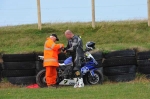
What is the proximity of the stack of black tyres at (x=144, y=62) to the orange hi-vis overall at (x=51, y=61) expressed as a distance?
280 centimetres

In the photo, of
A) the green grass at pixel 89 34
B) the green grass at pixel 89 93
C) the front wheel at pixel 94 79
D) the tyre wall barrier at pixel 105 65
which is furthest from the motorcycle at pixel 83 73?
the green grass at pixel 89 34

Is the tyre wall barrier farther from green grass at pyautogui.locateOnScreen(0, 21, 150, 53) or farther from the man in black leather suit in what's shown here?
green grass at pyautogui.locateOnScreen(0, 21, 150, 53)

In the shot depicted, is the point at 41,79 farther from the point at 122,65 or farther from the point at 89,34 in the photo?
the point at 89,34

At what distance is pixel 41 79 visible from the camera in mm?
14172

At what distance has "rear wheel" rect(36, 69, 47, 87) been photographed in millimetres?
14078

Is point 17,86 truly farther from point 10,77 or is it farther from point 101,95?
point 101,95

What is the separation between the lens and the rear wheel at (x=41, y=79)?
14078mm

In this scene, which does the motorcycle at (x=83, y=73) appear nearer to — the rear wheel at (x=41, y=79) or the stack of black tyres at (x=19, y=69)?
the rear wheel at (x=41, y=79)

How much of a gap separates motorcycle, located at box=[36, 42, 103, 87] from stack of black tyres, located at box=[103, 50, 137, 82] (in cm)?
50

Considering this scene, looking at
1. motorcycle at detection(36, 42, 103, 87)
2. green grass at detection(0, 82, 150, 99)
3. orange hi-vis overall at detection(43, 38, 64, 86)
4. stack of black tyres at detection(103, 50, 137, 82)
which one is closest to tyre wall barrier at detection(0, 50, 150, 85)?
stack of black tyres at detection(103, 50, 137, 82)

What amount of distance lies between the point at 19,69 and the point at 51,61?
1462mm

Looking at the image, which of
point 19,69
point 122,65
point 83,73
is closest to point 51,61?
point 83,73

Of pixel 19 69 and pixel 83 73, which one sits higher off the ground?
pixel 19 69

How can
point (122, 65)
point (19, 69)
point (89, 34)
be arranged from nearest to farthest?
point (122, 65) < point (19, 69) < point (89, 34)
